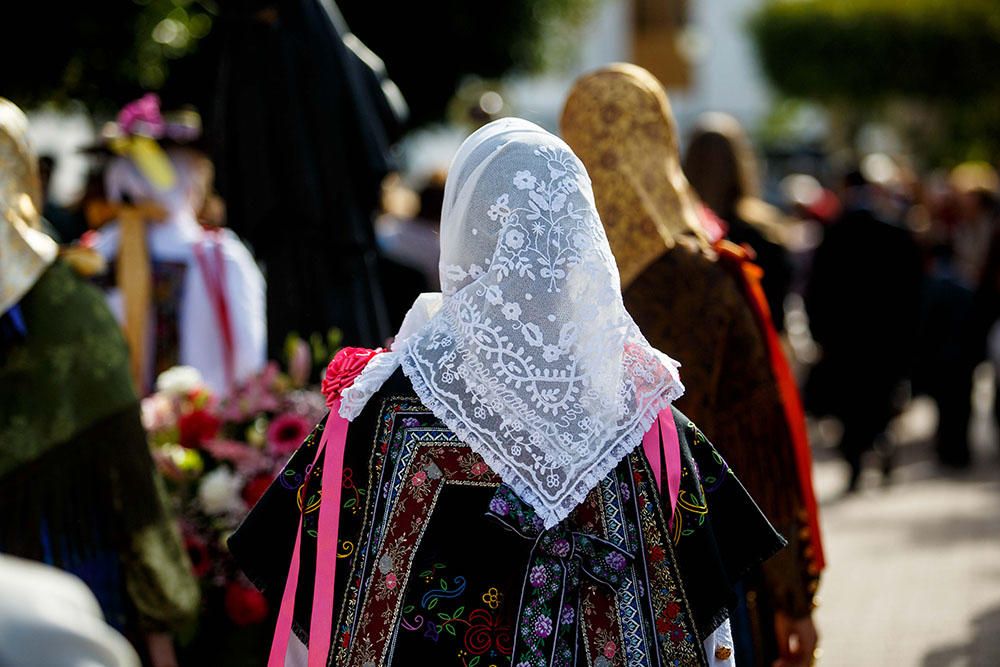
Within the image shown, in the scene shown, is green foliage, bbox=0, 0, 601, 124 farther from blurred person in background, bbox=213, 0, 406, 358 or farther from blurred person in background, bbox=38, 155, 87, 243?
blurred person in background, bbox=38, 155, 87, 243

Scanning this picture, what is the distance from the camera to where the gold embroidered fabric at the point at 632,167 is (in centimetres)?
392

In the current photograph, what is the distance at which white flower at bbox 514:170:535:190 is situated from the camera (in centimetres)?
272

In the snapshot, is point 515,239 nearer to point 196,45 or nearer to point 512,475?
point 512,475

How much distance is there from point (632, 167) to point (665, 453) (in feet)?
4.24

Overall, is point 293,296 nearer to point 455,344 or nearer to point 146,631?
point 146,631

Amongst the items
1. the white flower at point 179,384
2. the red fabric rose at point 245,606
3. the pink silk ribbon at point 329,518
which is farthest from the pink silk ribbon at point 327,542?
the white flower at point 179,384

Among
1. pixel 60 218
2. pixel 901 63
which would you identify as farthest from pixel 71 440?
pixel 901 63

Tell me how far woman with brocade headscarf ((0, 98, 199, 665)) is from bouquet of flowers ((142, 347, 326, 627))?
0.62 meters

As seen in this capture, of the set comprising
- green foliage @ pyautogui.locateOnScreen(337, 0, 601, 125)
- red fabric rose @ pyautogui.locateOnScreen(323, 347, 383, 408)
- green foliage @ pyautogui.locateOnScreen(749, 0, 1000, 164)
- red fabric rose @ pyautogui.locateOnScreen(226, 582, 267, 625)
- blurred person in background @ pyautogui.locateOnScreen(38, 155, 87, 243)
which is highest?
red fabric rose @ pyautogui.locateOnScreen(323, 347, 383, 408)

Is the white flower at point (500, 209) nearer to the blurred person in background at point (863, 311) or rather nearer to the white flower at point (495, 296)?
the white flower at point (495, 296)

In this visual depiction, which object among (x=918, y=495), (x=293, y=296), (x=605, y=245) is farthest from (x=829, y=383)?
(x=605, y=245)

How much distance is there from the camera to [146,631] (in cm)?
391

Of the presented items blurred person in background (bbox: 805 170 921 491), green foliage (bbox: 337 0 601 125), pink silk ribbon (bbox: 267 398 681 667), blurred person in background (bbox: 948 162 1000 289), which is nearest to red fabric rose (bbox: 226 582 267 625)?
pink silk ribbon (bbox: 267 398 681 667)

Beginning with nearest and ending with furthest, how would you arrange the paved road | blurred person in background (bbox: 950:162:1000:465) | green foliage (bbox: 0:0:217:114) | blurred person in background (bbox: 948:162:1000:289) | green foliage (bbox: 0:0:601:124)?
the paved road → blurred person in background (bbox: 950:162:1000:465) → green foliage (bbox: 0:0:217:114) → green foliage (bbox: 0:0:601:124) → blurred person in background (bbox: 948:162:1000:289)
